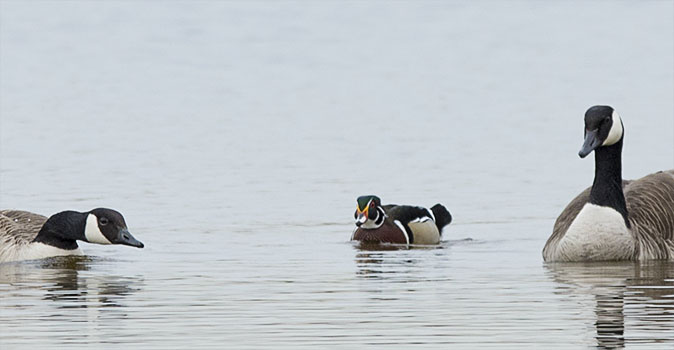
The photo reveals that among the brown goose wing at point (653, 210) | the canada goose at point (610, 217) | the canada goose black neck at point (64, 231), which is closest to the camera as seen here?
the canada goose at point (610, 217)

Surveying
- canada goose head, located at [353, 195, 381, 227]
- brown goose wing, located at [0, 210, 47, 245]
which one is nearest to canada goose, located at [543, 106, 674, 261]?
canada goose head, located at [353, 195, 381, 227]

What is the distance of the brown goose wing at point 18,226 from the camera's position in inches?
741

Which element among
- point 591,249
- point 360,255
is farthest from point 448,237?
point 591,249

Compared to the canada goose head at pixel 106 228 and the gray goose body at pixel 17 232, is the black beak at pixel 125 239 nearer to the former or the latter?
the canada goose head at pixel 106 228

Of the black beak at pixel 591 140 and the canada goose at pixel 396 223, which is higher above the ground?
the black beak at pixel 591 140

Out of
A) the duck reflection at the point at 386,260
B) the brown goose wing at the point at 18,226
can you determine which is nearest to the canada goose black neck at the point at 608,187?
the duck reflection at the point at 386,260

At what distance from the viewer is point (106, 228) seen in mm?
18266

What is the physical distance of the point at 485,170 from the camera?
2589 centimetres

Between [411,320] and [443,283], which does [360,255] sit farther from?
[411,320]

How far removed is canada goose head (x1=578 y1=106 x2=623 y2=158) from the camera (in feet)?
56.5

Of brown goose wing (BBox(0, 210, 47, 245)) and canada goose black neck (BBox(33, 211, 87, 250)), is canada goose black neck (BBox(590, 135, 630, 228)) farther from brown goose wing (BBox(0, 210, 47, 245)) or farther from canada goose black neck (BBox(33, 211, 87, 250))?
brown goose wing (BBox(0, 210, 47, 245))

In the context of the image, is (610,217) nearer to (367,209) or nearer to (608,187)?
(608,187)

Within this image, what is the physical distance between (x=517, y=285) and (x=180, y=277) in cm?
313

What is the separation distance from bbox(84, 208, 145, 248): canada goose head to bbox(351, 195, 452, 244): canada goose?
3.02 meters
